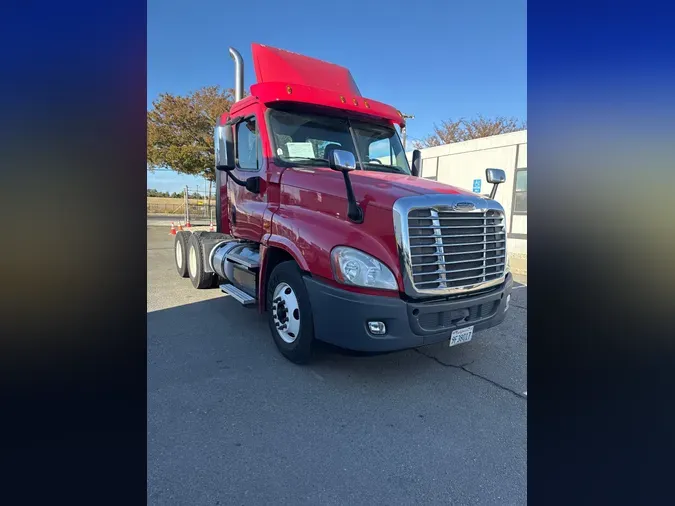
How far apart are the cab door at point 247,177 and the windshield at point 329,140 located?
11.5 inches

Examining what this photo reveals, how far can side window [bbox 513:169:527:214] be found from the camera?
38.6 ft

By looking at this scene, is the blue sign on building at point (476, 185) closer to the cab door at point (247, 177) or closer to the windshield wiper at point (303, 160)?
the cab door at point (247, 177)

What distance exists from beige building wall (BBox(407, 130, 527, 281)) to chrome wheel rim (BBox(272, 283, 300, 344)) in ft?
26.7

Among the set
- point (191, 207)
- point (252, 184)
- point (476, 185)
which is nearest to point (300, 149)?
point (252, 184)

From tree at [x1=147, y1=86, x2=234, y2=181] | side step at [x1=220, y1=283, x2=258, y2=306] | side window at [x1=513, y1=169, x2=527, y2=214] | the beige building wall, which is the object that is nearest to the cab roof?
side step at [x1=220, y1=283, x2=258, y2=306]

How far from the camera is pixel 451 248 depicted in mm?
3328

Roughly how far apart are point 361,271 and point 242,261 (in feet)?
6.88

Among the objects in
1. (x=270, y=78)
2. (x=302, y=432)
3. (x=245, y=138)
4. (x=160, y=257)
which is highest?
(x=270, y=78)

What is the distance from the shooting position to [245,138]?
498 cm

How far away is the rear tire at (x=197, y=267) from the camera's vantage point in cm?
658
